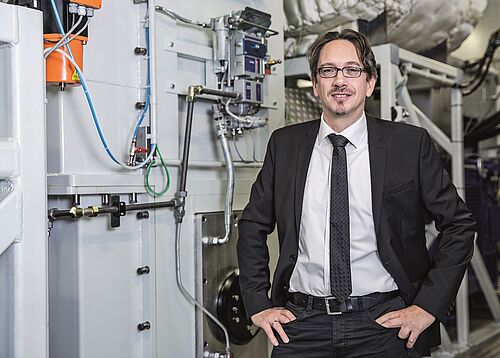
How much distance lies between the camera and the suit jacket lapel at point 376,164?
73.9 inches

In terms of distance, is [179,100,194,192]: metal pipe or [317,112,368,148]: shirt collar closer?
[317,112,368,148]: shirt collar

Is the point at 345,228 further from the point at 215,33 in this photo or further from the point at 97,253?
the point at 215,33

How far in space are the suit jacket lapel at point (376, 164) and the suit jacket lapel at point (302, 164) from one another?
0.17m

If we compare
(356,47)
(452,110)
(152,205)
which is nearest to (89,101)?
(152,205)

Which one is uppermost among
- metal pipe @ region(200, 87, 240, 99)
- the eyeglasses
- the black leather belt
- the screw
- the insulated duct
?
the insulated duct

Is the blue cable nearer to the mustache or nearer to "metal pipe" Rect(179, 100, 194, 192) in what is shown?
"metal pipe" Rect(179, 100, 194, 192)

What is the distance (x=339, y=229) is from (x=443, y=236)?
30 centimetres

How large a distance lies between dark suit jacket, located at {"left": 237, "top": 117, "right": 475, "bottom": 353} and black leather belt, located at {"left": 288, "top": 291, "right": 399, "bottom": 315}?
0.20ft

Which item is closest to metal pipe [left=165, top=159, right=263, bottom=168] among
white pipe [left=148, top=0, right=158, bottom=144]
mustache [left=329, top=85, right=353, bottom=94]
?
white pipe [left=148, top=0, right=158, bottom=144]

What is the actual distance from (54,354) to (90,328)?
5.4 inches

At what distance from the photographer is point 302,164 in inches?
78.6

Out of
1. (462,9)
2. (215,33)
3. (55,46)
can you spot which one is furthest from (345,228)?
(462,9)

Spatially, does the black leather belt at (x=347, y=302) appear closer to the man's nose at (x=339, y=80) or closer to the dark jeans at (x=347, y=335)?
the dark jeans at (x=347, y=335)

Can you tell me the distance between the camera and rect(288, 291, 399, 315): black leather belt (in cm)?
185
